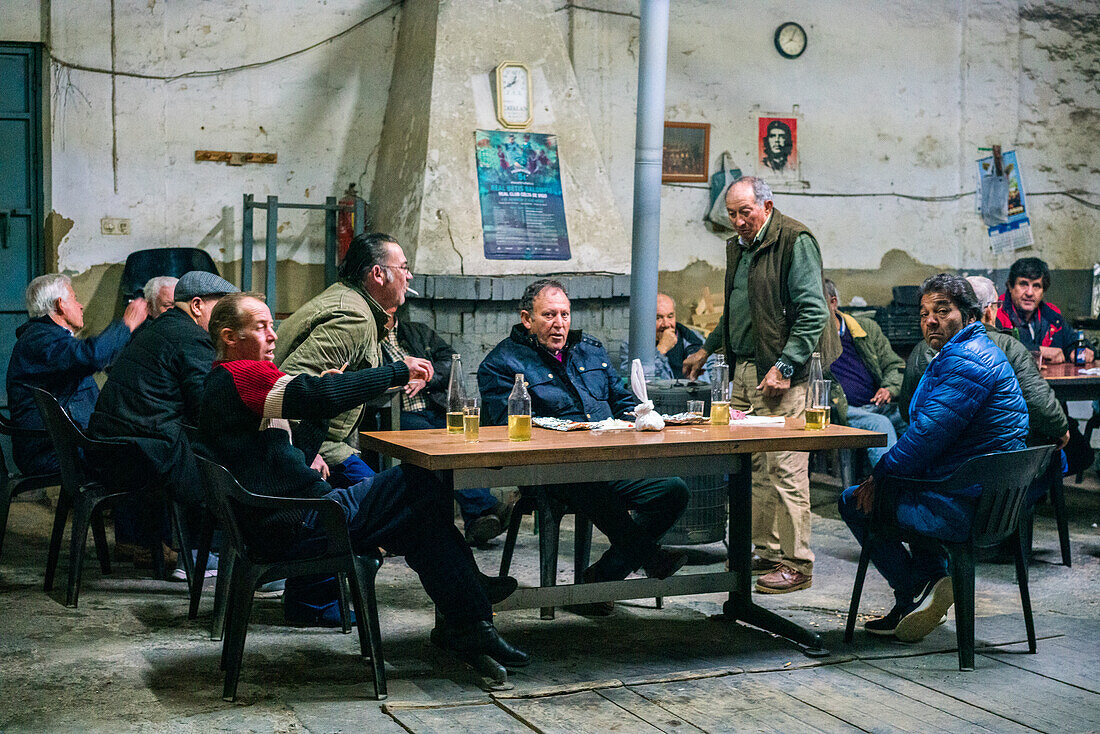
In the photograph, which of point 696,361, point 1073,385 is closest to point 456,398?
point 696,361

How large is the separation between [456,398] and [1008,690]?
195 centimetres

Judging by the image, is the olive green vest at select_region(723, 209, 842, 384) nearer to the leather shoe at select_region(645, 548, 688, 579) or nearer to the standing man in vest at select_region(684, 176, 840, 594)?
the standing man in vest at select_region(684, 176, 840, 594)

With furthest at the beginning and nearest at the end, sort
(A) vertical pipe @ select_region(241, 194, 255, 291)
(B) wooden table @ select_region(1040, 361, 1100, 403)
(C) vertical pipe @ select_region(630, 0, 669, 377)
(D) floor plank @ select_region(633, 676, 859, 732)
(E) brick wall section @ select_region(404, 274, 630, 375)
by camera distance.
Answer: (A) vertical pipe @ select_region(241, 194, 255, 291), (E) brick wall section @ select_region(404, 274, 630, 375), (C) vertical pipe @ select_region(630, 0, 669, 377), (B) wooden table @ select_region(1040, 361, 1100, 403), (D) floor plank @ select_region(633, 676, 859, 732)

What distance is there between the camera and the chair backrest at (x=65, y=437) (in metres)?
4.54

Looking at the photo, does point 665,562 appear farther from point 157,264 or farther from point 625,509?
point 157,264

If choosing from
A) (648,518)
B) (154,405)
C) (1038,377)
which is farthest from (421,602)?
(1038,377)

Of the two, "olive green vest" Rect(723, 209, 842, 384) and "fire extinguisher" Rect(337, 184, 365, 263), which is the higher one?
"fire extinguisher" Rect(337, 184, 365, 263)

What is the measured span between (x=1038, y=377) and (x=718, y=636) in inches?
Answer: 76.1

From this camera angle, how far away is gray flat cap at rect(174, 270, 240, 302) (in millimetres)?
4859

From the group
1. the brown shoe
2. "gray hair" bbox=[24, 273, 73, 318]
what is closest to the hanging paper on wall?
the brown shoe

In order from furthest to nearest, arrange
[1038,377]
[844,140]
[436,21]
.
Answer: [844,140], [436,21], [1038,377]

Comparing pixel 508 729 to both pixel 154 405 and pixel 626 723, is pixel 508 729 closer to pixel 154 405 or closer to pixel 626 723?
pixel 626 723

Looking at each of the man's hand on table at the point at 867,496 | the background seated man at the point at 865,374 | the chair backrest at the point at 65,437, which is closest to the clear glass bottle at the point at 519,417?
the man's hand on table at the point at 867,496

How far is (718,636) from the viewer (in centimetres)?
424
